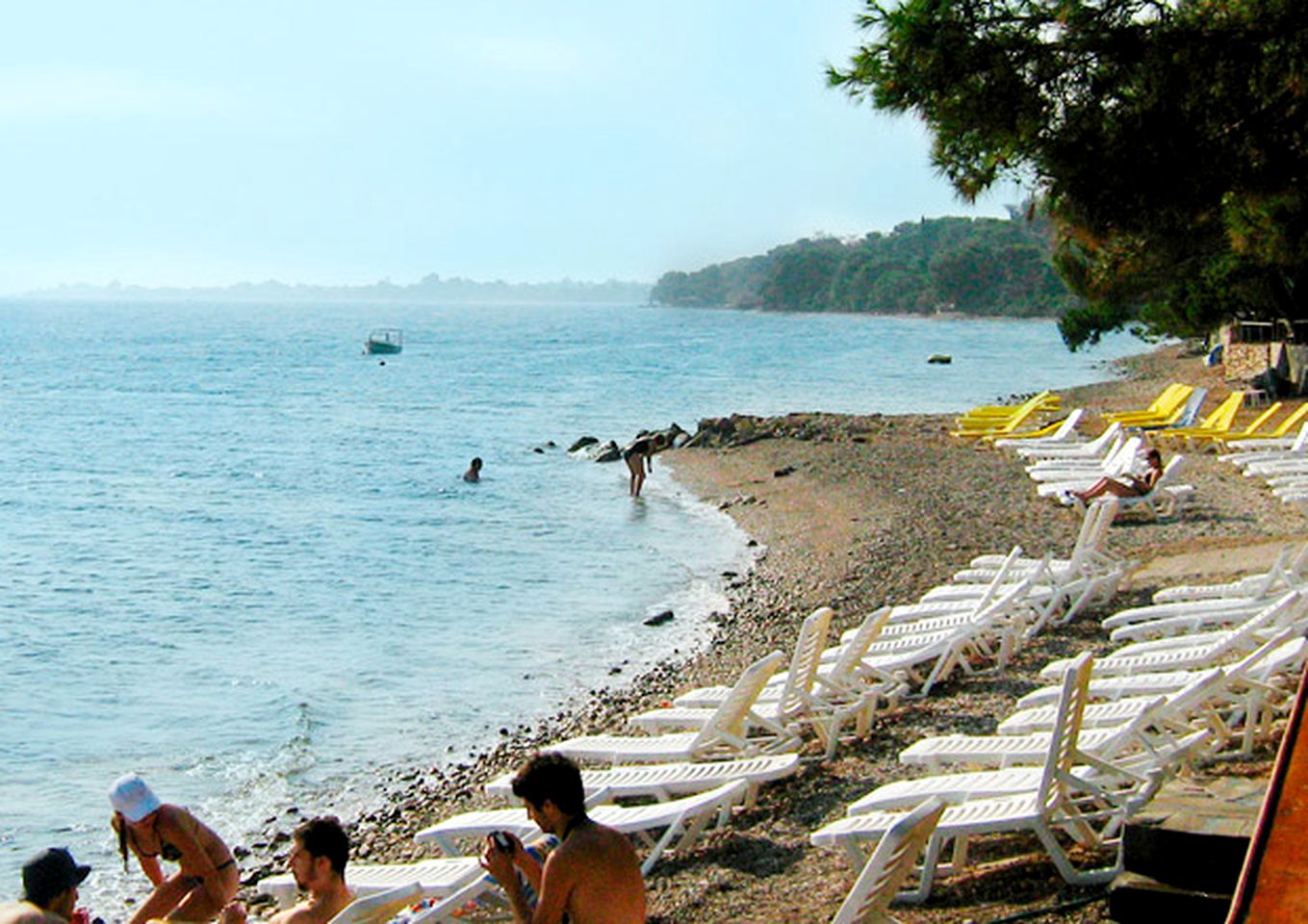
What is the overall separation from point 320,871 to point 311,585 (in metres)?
16.4

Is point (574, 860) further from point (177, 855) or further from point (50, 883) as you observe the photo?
point (177, 855)

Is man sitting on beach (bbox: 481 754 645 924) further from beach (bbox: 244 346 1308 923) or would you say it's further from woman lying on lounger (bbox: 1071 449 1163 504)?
woman lying on lounger (bbox: 1071 449 1163 504)

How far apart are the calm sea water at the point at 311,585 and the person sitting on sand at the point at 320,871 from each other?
179 inches

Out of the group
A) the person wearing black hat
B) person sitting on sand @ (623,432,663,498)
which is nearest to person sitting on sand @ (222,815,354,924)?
the person wearing black hat

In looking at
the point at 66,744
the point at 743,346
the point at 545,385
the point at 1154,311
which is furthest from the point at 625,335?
the point at 66,744

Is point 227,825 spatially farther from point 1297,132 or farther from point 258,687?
→ point 1297,132

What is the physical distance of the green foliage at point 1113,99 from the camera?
26.9ft

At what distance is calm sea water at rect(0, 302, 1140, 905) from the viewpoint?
12469 millimetres

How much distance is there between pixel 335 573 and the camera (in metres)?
21.9

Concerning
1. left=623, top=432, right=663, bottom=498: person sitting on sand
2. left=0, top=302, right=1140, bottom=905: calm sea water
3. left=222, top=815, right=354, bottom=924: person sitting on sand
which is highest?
left=222, top=815, right=354, bottom=924: person sitting on sand

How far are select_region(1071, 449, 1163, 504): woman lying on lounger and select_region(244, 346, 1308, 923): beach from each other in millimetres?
418

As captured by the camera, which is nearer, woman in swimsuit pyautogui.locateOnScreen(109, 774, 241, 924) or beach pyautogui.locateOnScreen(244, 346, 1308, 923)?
woman in swimsuit pyautogui.locateOnScreen(109, 774, 241, 924)

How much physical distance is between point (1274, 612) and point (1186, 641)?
59 cm

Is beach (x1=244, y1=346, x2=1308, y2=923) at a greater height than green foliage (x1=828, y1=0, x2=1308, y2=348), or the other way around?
green foliage (x1=828, y1=0, x2=1308, y2=348)
